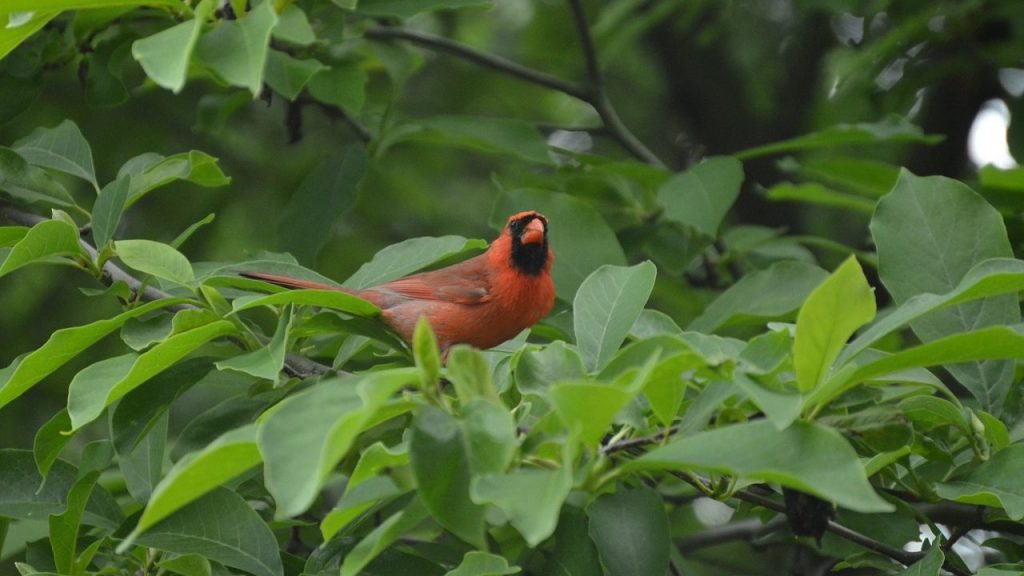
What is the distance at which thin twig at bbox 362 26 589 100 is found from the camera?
4.25 meters

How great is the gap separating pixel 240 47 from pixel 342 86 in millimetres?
1249

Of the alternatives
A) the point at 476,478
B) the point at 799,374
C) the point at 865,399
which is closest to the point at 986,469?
the point at 865,399

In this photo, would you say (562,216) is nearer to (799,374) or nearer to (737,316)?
(737,316)

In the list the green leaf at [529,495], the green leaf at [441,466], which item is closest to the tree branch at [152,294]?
the green leaf at [441,466]

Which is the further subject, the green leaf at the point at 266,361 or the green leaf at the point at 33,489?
the green leaf at the point at 33,489

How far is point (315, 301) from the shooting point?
2.37 meters

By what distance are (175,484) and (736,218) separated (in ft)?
18.7

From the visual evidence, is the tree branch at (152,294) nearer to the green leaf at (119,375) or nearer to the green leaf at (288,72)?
the green leaf at (119,375)

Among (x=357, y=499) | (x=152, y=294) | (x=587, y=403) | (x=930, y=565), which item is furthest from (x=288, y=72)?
(x=930, y=565)

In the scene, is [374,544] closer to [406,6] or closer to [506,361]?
[506,361]

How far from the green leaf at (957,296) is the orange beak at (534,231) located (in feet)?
5.53

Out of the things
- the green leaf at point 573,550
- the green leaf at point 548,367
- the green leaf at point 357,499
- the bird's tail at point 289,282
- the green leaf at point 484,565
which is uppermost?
the green leaf at point 548,367

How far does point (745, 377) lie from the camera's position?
5.97 feet

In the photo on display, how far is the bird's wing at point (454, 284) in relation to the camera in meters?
3.63
